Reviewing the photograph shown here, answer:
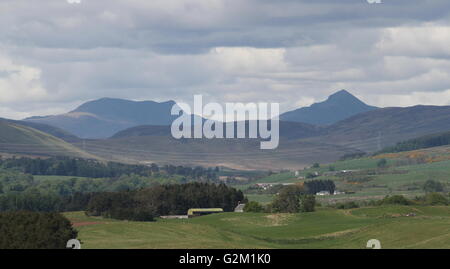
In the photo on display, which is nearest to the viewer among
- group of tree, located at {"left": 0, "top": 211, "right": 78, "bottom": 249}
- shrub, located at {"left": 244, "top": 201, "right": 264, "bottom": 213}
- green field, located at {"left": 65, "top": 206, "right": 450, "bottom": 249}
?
group of tree, located at {"left": 0, "top": 211, "right": 78, "bottom": 249}

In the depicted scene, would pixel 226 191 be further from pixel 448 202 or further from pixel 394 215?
pixel 394 215

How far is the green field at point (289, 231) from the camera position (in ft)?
295

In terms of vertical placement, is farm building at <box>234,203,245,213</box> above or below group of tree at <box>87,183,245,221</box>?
below

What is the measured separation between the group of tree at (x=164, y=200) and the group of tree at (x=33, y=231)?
75.3 m

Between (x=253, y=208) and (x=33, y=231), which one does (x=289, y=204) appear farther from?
(x=33, y=231)

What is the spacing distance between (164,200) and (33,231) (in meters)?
107

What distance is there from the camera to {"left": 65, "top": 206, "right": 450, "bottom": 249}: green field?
9000cm

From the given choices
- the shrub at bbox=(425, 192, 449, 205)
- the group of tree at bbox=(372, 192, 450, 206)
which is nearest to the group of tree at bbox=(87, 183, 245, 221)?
the group of tree at bbox=(372, 192, 450, 206)

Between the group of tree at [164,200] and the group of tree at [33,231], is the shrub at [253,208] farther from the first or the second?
the group of tree at [33,231]

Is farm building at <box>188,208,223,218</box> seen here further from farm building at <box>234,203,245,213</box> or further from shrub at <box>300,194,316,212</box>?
shrub at <box>300,194,316,212</box>

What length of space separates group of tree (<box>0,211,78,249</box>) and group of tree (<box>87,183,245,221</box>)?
75340mm

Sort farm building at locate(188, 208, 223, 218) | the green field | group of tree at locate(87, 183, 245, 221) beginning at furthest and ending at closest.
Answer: farm building at locate(188, 208, 223, 218)
group of tree at locate(87, 183, 245, 221)
the green field

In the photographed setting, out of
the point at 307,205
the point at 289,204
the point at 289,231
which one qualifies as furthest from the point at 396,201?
the point at 289,231
